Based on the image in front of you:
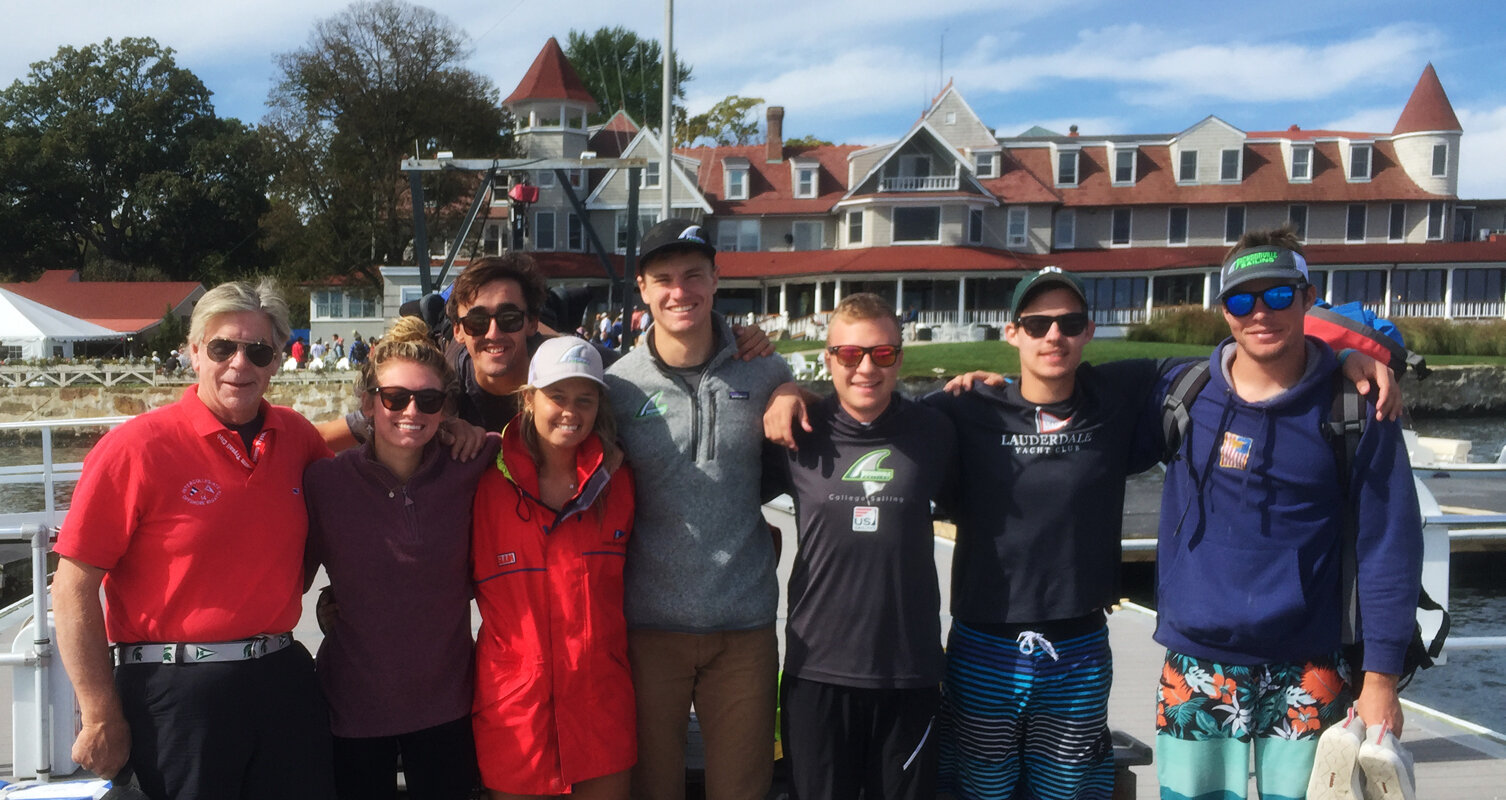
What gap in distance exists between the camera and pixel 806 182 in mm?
46344

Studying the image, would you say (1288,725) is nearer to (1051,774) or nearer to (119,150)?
(1051,774)

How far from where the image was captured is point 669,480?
130 inches

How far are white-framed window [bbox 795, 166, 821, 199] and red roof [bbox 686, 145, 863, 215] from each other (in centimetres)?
17

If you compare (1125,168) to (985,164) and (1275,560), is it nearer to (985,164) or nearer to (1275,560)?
(985,164)

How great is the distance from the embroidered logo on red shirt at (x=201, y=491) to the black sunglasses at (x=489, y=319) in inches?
47.7

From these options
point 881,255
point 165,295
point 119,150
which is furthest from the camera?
point 119,150

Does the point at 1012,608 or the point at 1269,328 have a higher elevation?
the point at 1269,328

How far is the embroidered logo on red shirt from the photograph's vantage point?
9.70 ft

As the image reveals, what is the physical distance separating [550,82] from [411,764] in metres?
46.9

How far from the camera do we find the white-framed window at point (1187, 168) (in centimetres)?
4656

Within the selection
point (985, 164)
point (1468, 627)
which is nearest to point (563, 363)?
point (1468, 627)

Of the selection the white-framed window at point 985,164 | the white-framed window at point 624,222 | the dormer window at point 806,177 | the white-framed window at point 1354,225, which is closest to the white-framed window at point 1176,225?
the white-framed window at point 1354,225

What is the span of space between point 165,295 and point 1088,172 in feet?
144

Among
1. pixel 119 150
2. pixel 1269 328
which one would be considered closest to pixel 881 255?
pixel 1269 328
